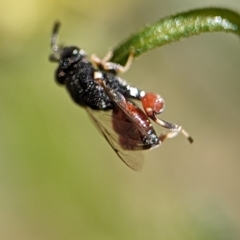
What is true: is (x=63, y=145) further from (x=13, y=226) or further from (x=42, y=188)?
(x=13, y=226)

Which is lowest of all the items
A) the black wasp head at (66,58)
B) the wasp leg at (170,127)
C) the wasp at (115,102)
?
the wasp leg at (170,127)

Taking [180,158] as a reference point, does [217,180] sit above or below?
below

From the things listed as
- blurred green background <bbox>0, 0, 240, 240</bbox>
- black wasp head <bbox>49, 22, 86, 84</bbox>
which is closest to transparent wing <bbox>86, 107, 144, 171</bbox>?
black wasp head <bbox>49, 22, 86, 84</bbox>

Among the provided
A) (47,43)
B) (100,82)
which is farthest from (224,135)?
(100,82)

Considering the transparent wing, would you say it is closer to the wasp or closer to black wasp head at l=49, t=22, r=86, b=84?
the wasp

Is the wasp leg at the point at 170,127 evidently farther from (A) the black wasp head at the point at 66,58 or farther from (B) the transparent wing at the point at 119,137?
(A) the black wasp head at the point at 66,58

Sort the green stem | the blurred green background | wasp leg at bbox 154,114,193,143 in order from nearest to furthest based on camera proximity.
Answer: the green stem → wasp leg at bbox 154,114,193,143 → the blurred green background

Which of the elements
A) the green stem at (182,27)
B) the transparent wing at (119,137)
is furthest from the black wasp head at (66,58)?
the green stem at (182,27)

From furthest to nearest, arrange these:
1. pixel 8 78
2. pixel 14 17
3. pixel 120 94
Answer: pixel 8 78 < pixel 14 17 < pixel 120 94
